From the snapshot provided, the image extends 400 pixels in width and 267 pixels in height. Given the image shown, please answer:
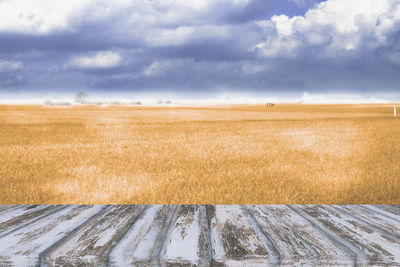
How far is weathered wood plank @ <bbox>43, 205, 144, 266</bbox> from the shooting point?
1.72 metres

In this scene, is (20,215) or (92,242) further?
(20,215)

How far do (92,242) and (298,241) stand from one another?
1.23 m

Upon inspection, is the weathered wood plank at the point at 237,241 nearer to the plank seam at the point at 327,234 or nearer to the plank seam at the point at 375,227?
the plank seam at the point at 327,234

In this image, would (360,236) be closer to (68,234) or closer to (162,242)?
(162,242)

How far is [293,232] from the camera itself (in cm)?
208

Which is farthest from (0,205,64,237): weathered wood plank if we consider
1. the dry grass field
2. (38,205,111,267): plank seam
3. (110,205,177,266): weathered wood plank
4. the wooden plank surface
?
the dry grass field

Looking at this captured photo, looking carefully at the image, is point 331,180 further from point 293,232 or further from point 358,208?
point 293,232

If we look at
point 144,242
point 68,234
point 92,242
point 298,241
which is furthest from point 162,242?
point 298,241

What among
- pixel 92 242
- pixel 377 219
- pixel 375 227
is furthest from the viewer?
pixel 377 219

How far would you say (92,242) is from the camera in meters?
1.89

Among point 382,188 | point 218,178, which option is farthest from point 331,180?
point 218,178

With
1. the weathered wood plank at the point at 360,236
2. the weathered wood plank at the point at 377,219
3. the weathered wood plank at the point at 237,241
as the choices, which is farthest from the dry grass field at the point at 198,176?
the weathered wood plank at the point at 237,241

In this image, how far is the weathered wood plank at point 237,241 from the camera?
1.71 m

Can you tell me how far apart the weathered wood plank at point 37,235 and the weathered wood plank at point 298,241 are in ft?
4.36
